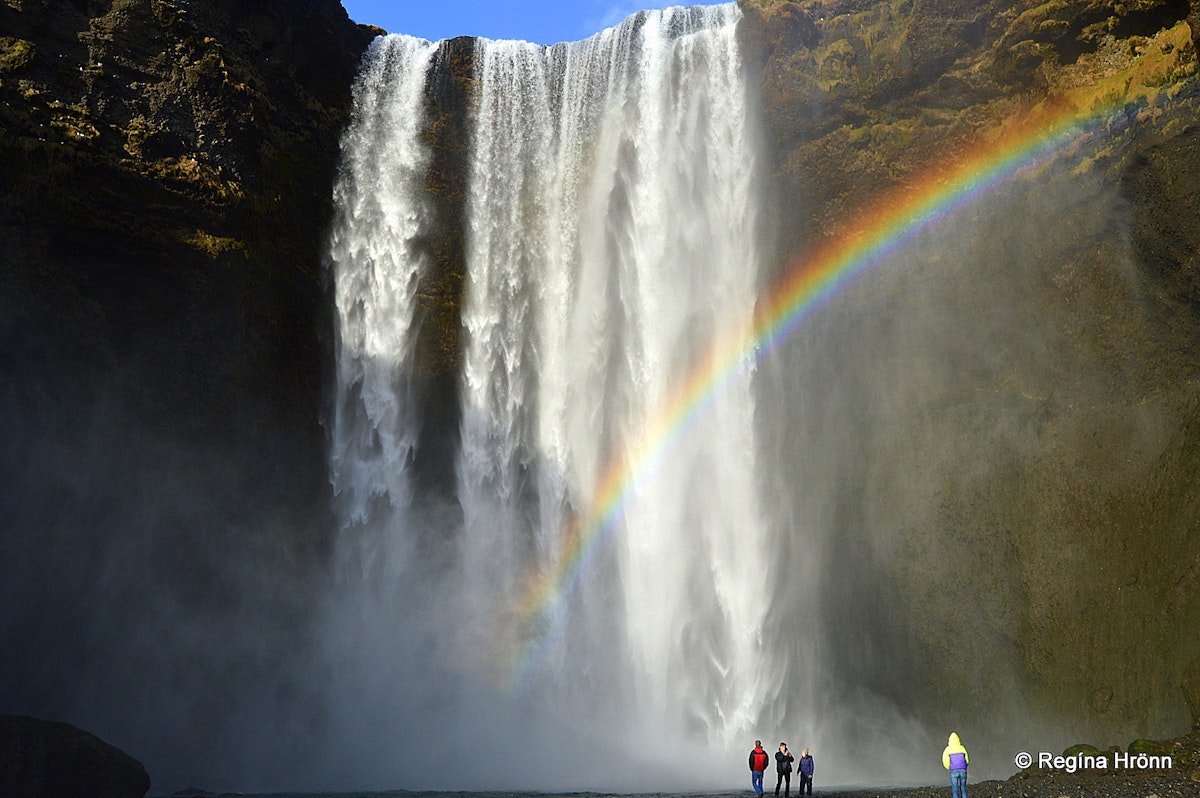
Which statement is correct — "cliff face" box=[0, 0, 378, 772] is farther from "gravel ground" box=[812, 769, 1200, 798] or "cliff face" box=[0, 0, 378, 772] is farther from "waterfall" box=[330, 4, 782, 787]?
"gravel ground" box=[812, 769, 1200, 798]

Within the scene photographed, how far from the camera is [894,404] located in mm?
24828

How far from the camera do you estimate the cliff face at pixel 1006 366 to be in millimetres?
20609

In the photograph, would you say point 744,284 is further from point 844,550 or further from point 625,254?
point 844,550

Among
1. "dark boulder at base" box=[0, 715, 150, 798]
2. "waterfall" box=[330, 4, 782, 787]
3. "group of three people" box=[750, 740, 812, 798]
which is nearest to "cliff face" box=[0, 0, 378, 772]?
"waterfall" box=[330, 4, 782, 787]

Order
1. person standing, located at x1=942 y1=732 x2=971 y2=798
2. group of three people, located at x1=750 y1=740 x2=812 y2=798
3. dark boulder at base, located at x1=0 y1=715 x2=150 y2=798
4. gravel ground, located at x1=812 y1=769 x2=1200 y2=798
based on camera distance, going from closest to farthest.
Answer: person standing, located at x1=942 y1=732 x2=971 y2=798 < dark boulder at base, located at x1=0 y1=715 x2=150 y2=798 < gravel ground, located at x1=812 y1=769 x2=1200 y2=798 < group of three people, located at x1=750 y1=740 x2=812 y2=798

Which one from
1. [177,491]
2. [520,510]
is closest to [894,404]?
[520,510]

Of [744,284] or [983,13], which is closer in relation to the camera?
[983,13]

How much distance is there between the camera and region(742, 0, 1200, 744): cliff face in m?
20.6

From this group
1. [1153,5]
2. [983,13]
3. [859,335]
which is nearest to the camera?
[1153,5]

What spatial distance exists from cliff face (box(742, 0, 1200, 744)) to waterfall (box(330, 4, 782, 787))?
218 centimetres

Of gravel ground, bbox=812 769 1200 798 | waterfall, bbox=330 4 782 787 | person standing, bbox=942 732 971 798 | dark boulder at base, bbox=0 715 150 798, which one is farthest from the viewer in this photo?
waterfall, bbox=330 4 782 787

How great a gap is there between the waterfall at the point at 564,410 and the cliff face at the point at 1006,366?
2.18 metres

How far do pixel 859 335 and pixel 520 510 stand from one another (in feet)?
34.7

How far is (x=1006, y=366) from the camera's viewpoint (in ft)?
76.4
